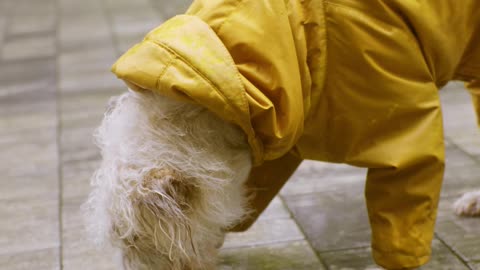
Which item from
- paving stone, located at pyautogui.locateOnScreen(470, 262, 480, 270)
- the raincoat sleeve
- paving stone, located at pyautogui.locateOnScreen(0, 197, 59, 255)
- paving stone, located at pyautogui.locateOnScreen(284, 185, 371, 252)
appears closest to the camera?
the raincoat sleeve

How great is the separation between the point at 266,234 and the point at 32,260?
765 millimetres

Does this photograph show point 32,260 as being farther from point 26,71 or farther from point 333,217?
point 26,71

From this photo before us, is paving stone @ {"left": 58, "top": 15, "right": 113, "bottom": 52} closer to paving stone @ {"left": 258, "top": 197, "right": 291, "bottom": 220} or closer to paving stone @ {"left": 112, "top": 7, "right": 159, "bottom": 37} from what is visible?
paving stone @ {"left": 112, "top": 7, "right": 159, "bottom": 37}

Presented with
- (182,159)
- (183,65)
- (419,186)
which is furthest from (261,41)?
(419,186)

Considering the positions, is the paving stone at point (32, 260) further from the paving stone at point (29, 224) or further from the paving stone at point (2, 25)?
the paving stone at point (2, 25)

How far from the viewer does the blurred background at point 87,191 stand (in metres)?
2.44

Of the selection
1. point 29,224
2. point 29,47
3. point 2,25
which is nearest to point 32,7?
point 2,25

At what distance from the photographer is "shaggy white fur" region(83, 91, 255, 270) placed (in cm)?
169

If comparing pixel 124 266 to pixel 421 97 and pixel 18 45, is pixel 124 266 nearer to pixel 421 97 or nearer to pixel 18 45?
pixel 421 97

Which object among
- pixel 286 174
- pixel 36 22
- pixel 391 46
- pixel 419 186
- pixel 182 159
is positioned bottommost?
pixel 36 22

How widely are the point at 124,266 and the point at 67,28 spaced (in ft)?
14.7

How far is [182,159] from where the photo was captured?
1738 mm

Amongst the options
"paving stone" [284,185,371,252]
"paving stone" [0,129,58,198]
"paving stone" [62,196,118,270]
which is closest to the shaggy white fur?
Answer: "paving stone" [62,196,118,270]

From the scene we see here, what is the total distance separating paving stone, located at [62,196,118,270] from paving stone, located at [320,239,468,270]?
66 cm
